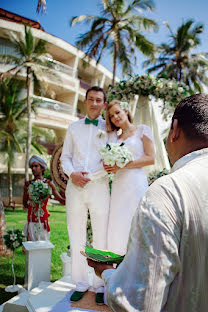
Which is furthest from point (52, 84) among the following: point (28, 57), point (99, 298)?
point (99, 298)

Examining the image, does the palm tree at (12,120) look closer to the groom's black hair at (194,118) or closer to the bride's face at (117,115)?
the bride's face at (117,115)

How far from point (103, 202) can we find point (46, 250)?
163 cm

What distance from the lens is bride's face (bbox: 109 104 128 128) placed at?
127 inches

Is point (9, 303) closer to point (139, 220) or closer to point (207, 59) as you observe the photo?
point (139, 220)

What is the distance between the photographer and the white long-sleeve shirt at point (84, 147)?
3145 millimetres

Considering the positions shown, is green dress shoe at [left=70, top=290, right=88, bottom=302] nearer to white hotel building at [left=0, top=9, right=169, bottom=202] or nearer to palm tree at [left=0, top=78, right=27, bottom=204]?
white hotel building at [left=0, top=9, right=169, bottom=202]

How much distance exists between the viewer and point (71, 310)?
8.43 ft

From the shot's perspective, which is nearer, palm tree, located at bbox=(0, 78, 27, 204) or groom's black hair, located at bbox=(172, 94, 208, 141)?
groom's black hair, located at bbox=(172, 94, 208, 141)

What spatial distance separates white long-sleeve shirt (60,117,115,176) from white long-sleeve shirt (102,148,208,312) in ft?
6.82

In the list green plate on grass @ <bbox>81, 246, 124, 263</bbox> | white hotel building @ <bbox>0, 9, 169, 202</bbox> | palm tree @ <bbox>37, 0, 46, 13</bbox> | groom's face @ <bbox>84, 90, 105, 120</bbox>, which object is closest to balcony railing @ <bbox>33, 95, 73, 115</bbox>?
white hotel building @ <bbox>0, 9, 169, 202</bbox>

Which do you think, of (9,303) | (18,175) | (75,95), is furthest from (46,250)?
(75,95)

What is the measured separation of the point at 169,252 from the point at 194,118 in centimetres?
56

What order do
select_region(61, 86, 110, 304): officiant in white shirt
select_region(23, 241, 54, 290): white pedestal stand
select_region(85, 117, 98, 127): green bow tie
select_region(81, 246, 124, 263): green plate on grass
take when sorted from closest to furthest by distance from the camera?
select_region(81, 246, 124, 263): green plate on grass → select_region(61, 86, 110, 304): officiant in white shirt → select_region(85, 117, 98, 127): green bow tie → select_region(23, 241, 54, 290): white pedestal stand

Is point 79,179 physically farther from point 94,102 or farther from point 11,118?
point 11,118
